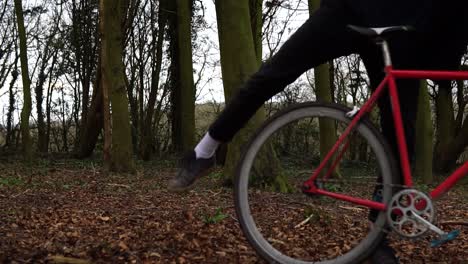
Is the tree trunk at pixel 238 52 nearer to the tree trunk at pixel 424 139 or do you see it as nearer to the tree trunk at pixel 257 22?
the tree trunk at pixel 424 139

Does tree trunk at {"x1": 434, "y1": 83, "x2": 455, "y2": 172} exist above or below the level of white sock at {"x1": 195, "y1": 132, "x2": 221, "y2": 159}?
above

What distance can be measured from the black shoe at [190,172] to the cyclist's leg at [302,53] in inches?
14.0

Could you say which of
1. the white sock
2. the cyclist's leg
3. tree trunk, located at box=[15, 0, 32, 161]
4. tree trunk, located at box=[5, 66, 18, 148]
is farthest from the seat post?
tree trunk, located at box=[5, 66, 18, 148]

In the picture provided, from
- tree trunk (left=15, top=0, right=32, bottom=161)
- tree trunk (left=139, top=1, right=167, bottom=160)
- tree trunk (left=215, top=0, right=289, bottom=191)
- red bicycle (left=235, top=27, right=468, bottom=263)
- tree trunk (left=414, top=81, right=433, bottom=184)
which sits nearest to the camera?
red bicycle (left=235, top=27, right=468, bottom=263)

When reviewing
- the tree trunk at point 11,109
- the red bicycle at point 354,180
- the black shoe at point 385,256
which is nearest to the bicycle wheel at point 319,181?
the red bicycle at point 354,180

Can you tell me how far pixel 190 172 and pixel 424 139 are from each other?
1111 centimetres

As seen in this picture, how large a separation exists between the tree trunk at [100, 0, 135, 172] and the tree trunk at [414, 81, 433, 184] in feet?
21.3

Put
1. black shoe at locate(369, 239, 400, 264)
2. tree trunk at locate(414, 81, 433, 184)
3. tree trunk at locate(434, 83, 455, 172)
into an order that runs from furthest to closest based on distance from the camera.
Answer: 1. tree trunk at locate(434, 83, 455, 172)
2. tree trunk at locate(414, 81, 433, 184)
3. black shoe at locate(369, 239, 400, 264)

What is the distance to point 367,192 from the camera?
2.59 metres

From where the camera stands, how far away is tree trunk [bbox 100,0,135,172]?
11008 mm

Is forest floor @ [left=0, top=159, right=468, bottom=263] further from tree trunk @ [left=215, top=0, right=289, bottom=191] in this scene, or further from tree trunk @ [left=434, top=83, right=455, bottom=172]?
tree trunk @ [left=434, top=83, right=455, bottom=172]

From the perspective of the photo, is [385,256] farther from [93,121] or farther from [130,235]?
[93,121]

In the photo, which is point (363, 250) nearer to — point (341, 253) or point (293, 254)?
point (341, 253)

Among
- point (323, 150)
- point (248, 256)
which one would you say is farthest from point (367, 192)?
point (323, 150)
